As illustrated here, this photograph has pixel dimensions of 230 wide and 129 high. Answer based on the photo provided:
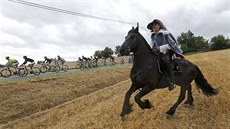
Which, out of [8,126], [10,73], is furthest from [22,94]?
[10,73]

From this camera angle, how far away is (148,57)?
25.6ft

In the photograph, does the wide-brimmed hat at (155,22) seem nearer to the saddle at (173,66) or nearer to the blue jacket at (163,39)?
the blue jacket at (163,39)

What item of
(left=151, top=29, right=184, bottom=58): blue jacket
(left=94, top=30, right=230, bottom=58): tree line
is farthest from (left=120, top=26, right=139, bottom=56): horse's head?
(left=94, top=30, right=230, bottom=58): tree line

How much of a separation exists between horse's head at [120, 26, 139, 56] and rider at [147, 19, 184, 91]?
86cm

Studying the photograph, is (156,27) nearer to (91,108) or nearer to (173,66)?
(173,66)

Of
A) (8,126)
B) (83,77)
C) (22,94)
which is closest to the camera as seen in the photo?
(8,126)

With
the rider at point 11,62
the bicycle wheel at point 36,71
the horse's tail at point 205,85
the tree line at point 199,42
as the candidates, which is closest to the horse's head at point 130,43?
the horse's tail at point 205,85

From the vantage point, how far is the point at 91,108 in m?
12.9

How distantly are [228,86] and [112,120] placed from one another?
567cm

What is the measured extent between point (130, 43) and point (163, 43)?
56.6 inches

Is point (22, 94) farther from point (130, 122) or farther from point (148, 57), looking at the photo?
point (148, 57)

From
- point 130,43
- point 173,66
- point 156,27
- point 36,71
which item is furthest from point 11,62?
point 130,43

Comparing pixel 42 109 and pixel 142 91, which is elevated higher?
pixel 142 91

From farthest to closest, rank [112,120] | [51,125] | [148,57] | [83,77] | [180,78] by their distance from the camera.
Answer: [83,77], [51,125], [112,120], [180,78], [148,57]
